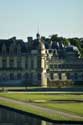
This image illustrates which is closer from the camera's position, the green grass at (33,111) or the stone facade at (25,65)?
the green grass at (33,111)

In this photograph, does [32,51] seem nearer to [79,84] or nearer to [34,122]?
[79,84]

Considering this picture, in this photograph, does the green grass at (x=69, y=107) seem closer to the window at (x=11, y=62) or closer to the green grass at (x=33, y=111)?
Answer: the green grass at (x=33, y=111)

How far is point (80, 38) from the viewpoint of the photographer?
154500 mm

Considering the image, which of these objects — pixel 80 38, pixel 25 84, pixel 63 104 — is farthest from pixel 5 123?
pixel 80 38

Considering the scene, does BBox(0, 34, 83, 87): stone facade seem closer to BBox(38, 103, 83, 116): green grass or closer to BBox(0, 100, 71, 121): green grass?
BBox(0, 100, 71, 121): green grass

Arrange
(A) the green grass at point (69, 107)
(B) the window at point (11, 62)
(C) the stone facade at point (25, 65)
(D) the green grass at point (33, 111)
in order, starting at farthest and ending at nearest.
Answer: (B) the window at point (11, 62)
(C) the stone facade at point (25, 65)
(A) the green grass at point (69, 107)
(D) the green grass at point (33, 111)

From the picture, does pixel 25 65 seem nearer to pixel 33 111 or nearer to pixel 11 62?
pixel 11 62

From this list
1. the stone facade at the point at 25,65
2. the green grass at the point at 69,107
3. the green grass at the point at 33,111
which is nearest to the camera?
the green grass at the point at 33,111

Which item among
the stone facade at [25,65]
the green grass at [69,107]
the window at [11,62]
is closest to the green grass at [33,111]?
the green grass at [69,107]

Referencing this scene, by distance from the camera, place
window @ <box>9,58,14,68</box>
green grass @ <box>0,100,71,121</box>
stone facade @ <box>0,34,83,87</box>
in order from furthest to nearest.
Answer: window @ <box>9,58,14,68</box> → stone facade @ <box>0,34,83,87</box> → green grass @ <box>0,100,71,121</box>

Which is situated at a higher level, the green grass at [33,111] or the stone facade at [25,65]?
the stone facade at [25,65]

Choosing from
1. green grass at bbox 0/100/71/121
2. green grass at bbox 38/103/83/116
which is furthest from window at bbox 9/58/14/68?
green grass at bbox 38/103/83/116

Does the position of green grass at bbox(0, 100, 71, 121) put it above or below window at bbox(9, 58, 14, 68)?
below

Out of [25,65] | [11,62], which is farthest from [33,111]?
[11,62]
